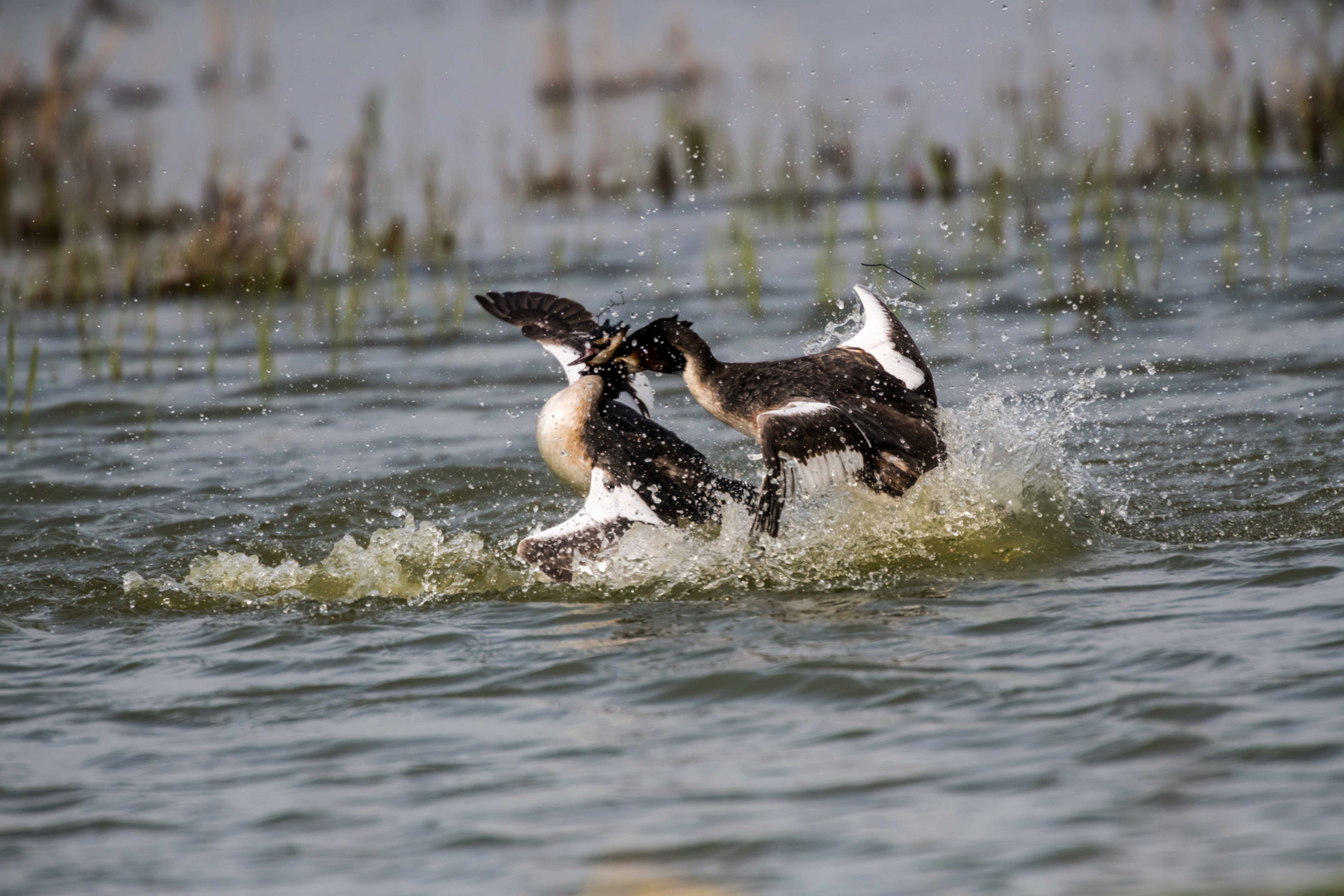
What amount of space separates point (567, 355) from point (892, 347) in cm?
→ 149

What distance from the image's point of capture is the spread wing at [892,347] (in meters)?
6.65

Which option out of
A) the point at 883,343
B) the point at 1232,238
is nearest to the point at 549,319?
the point at 883,343

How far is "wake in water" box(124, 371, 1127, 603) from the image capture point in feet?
18.7

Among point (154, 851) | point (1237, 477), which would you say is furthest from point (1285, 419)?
point (154, 851)

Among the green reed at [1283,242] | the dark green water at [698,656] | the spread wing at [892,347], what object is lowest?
the dark green water at [698,656]

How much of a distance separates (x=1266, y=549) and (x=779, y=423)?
6.04 feet

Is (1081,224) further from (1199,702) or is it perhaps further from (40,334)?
(1199,702)

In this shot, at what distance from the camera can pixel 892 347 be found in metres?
6.81

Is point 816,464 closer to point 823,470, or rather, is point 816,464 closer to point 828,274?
point 823,470

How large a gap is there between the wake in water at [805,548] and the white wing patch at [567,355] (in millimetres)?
882

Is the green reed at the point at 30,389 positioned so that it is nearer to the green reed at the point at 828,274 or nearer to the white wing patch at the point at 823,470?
the white wing patch at the point at 823,470

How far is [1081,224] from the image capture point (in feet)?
42.3

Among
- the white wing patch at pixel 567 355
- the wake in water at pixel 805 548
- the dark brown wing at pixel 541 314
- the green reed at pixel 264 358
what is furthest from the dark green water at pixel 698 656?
the dark brown wing at pixel 541 314

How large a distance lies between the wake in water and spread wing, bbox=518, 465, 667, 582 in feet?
0.18
